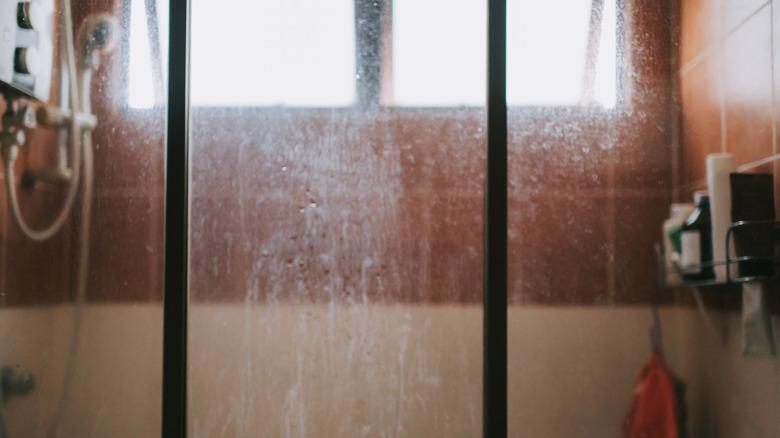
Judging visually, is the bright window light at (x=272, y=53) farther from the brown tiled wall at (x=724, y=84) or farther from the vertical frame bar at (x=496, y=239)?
the brown tiled wall at (x=724, y=84)

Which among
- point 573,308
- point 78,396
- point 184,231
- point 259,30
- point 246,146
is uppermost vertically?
point 259,30

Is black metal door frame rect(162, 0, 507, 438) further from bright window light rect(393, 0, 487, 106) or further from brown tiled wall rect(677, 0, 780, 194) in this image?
brown tiled wall rect(677, 0, 780, 194)

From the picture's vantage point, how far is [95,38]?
136cm

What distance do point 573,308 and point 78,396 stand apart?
0.81 meters

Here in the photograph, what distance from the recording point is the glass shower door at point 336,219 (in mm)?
1265

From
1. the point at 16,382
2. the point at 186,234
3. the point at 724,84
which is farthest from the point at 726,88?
the point at 16,382

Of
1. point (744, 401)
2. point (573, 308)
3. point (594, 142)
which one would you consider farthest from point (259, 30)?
point (744, 401)

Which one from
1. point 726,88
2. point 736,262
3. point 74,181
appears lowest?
point 736,262

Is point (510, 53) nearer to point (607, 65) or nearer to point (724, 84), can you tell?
point (607, 65)

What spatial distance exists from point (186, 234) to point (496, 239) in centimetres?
49

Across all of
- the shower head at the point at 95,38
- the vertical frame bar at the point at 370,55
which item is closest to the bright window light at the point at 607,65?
the vertical frame bar at the point at 370,55

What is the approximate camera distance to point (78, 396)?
1.31 metres

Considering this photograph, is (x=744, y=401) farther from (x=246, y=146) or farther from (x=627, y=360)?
(x=246, y=146)

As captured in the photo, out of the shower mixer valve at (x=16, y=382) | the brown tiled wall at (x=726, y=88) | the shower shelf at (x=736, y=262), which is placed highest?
the brown tiled wall at (x=726, y=88)
